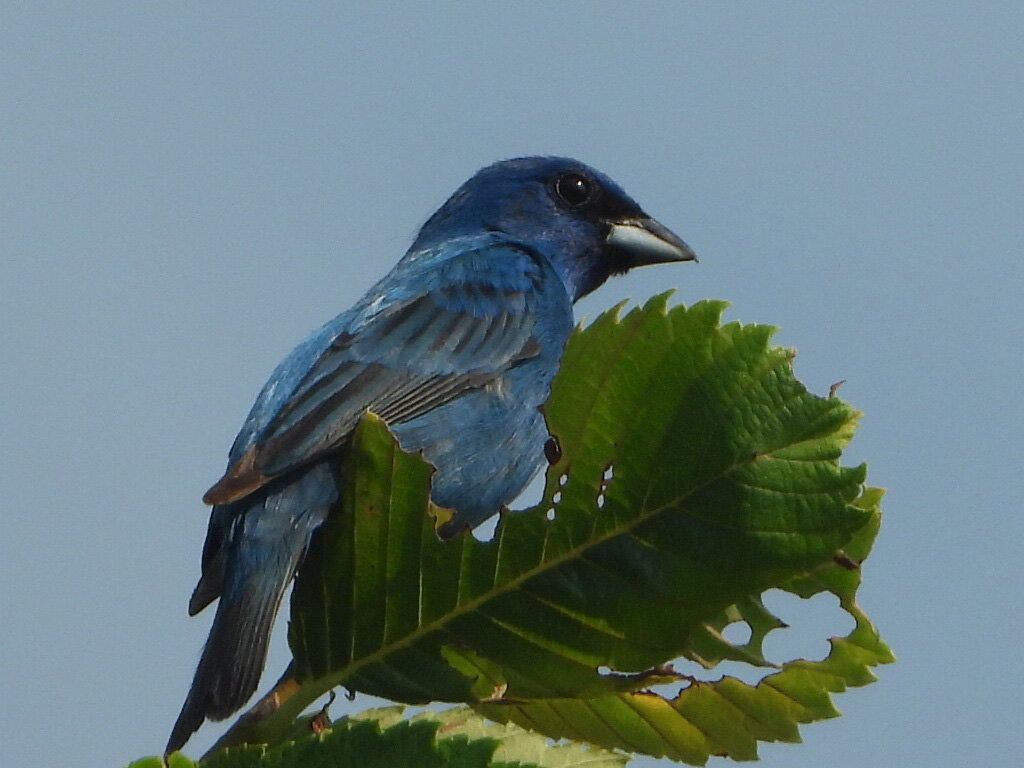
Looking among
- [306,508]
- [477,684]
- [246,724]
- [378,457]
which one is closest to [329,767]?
[246,724]

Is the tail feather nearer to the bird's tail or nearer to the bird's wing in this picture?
the bird's tail

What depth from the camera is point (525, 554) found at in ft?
8.86

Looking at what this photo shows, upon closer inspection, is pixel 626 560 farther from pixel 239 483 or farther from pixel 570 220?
pixel 570 220

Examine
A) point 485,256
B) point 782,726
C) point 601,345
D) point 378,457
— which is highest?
point 485,256

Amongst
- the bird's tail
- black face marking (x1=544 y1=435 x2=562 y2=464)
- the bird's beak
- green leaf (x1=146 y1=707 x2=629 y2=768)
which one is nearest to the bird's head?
the bird's beak

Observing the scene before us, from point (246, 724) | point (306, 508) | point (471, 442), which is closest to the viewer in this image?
point (246, 724)

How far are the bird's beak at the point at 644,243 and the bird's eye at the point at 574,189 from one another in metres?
0.24

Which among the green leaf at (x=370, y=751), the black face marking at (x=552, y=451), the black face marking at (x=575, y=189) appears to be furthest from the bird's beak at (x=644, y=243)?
the green leaf at (x=370, y=751)

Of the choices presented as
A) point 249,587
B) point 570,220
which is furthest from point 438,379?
point 570,220

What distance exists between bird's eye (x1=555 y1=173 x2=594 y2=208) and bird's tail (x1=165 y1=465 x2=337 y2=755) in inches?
144

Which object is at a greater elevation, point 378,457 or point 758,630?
point 378,457

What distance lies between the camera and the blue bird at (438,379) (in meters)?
4.45

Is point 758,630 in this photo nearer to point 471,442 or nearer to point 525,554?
point 525,554

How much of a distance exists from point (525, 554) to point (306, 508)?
7.19ft
